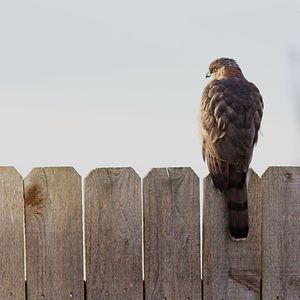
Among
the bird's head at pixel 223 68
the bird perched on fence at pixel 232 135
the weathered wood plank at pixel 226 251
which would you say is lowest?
the weathered wood plank at pixel 226 251

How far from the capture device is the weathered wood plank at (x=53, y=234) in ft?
11.1

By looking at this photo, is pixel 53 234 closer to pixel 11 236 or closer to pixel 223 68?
pixel 11 236

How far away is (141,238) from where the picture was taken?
3480 millimetres

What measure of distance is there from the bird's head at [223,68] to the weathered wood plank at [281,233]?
5.73ft

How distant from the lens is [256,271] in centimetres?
361

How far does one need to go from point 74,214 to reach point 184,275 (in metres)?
0.70

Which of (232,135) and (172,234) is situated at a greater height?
(232,135)

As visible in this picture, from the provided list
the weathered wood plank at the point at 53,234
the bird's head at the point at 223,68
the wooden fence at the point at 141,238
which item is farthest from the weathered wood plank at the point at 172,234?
the bird's head at the point at 223,68

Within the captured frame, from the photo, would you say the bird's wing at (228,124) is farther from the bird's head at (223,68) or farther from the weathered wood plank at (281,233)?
the bird's head at (223,68)

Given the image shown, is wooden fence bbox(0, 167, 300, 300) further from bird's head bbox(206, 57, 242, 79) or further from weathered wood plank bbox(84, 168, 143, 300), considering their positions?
bird's head bbox(206, 57, 242, 79)

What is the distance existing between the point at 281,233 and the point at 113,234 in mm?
941

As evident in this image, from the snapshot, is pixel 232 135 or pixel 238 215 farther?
pixel 232 135

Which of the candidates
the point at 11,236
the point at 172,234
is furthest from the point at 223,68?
the point at 11,236

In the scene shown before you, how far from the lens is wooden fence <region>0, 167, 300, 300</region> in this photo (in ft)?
11.2
